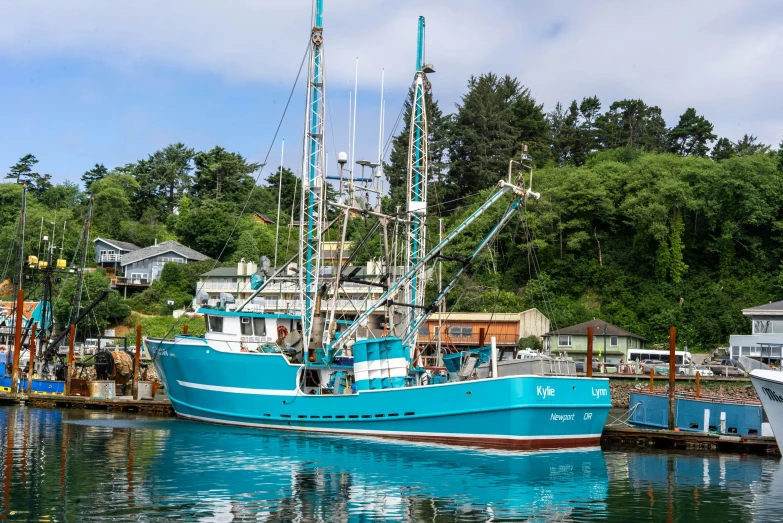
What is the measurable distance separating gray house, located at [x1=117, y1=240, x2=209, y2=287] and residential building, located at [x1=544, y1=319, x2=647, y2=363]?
130 ft

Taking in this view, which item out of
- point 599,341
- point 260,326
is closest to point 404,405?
point 260,326

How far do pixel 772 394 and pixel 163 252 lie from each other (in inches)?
2629

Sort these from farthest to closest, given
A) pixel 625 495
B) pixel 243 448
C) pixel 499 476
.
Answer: pixel 243 448
pixel 499 476
pixel 625 495

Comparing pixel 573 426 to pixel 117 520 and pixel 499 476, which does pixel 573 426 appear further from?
pixel 117 520

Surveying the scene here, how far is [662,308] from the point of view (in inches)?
2285

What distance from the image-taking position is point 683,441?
2823 cm

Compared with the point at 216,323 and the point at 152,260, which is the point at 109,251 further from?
the point at 216,323

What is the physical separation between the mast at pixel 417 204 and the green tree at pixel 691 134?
51.7m

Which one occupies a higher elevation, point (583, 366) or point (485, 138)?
point (485, 138)

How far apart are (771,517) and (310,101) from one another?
20597mm

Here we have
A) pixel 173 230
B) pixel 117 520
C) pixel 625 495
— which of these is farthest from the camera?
pixel 173 230

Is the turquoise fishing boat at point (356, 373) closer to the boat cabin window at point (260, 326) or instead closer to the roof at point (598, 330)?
the boat cabin window at point (260, 326)

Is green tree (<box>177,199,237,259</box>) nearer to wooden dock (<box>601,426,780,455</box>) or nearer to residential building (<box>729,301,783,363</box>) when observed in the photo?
residential building (<box>729,301,783,363</box>)

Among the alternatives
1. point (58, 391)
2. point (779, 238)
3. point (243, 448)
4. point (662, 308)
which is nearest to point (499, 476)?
point (243, 448)
